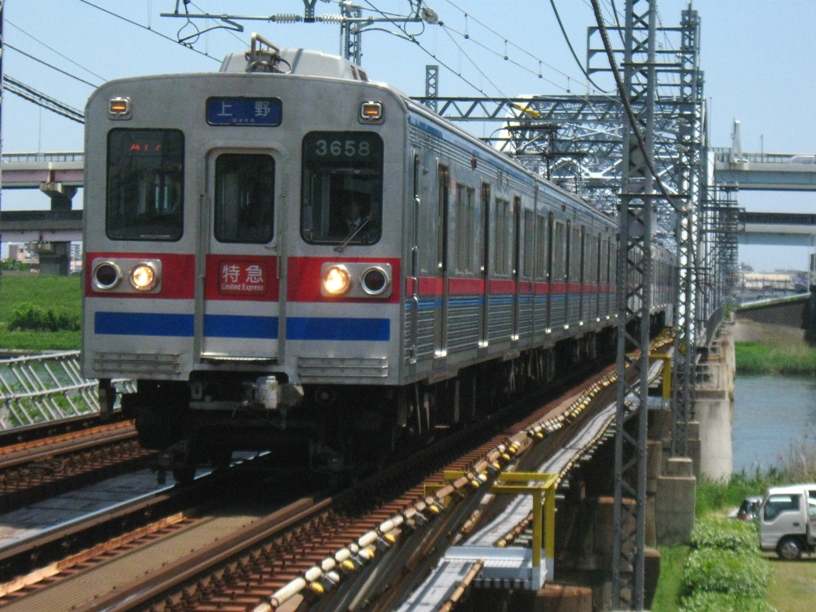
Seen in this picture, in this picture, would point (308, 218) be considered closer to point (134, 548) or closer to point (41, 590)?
point (134, 548)

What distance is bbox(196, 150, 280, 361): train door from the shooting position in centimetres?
924

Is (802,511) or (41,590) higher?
(41,590)

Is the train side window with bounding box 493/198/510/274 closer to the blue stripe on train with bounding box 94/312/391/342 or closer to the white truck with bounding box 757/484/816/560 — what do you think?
the blue stripe on train with bounding box 94/312/391/342

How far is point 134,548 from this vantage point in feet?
26.0

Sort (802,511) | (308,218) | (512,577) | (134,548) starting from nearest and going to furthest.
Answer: (134,548) < (512,577) < (308,218) < (802,511)

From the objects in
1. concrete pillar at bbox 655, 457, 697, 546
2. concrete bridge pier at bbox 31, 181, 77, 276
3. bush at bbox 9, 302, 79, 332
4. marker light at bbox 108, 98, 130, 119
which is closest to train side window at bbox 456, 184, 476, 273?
marker light at bbox 108, 98, 130, 119

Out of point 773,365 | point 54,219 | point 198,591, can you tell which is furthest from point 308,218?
point 773,365

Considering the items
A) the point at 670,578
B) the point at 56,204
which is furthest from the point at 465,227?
the point at 56,204

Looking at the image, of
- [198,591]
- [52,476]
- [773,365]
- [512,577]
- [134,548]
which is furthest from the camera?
[773,365]

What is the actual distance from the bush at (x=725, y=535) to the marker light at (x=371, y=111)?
19290 mm

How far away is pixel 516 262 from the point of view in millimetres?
14805

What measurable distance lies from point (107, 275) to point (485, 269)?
4.62 metres

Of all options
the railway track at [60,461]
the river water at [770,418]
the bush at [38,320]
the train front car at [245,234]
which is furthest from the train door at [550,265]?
the river water at [770,418]

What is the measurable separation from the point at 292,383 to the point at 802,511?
22907mm
